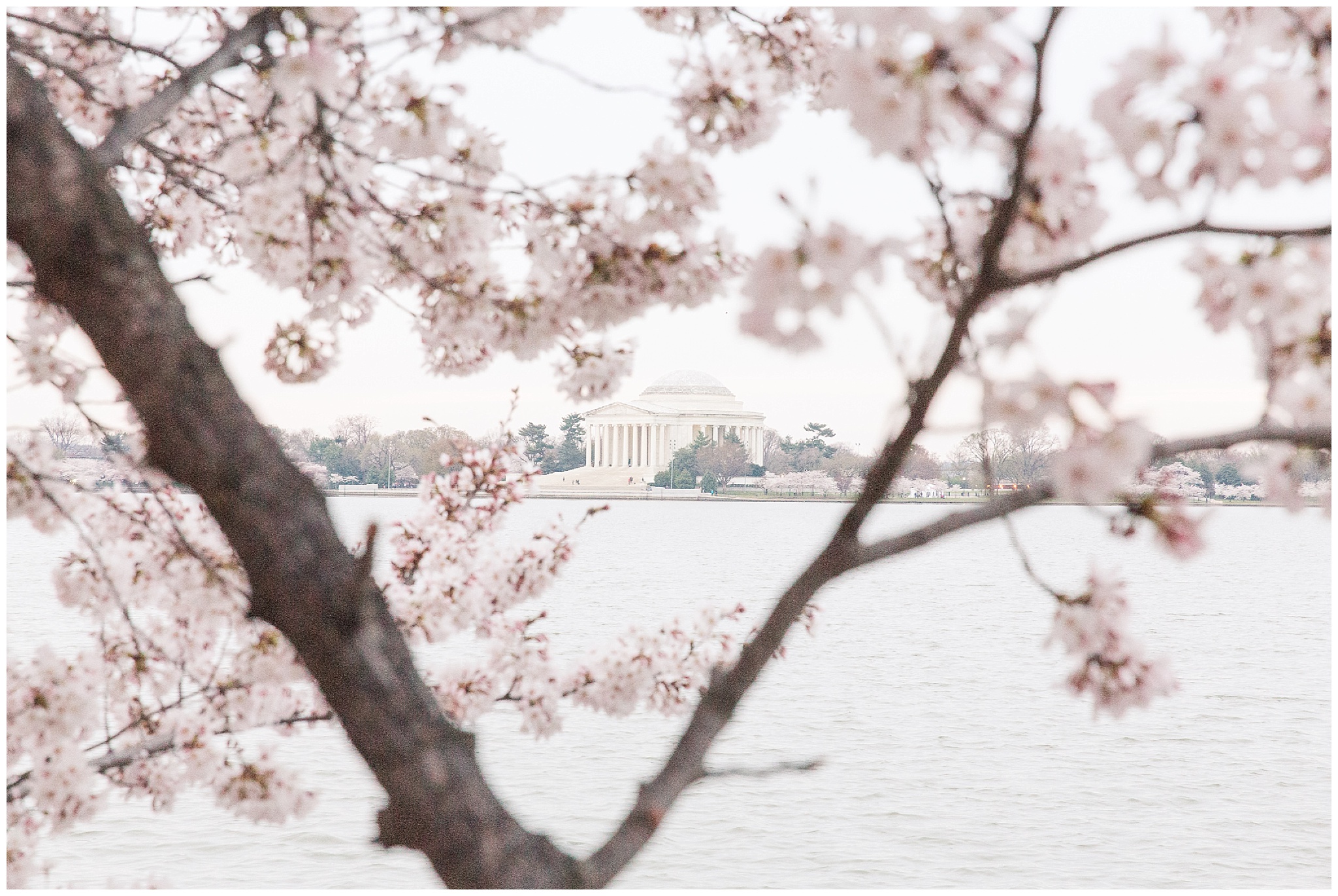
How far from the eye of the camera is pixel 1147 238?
138cm

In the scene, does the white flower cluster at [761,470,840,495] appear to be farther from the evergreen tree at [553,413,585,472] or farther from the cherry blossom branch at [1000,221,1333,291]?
the cherry blossom branch at [1000,221,1333,291]

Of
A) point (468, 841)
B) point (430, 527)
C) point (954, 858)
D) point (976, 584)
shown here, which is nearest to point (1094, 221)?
point (468, 841)

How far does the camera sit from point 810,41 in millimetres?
3824

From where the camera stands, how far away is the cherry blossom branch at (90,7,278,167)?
2166mm

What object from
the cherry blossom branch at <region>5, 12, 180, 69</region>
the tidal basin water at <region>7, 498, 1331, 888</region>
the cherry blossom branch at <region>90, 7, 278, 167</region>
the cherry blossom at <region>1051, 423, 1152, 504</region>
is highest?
the cherry blossom branch at <region>5, 12, 180, 69</region>

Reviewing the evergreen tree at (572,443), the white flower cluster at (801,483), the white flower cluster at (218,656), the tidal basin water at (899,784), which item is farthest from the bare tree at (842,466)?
the white flower cluster at (218,656)

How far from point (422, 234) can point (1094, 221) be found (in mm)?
2102

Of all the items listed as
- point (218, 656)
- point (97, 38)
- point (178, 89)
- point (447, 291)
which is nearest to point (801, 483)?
point (218, 656)

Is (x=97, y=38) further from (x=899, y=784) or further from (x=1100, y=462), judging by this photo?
(x=899, y=784)

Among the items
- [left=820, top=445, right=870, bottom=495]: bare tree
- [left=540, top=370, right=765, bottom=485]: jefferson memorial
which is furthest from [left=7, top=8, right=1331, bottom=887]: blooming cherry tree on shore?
[left=540, top=370, right=765, bottom=485]: jefferson memorial

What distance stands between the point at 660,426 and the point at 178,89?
3556 inches

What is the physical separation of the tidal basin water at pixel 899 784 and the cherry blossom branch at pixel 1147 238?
1.28 feet

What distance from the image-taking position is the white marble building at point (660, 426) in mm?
92250

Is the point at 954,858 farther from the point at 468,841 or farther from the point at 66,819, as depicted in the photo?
the point at 468,841
